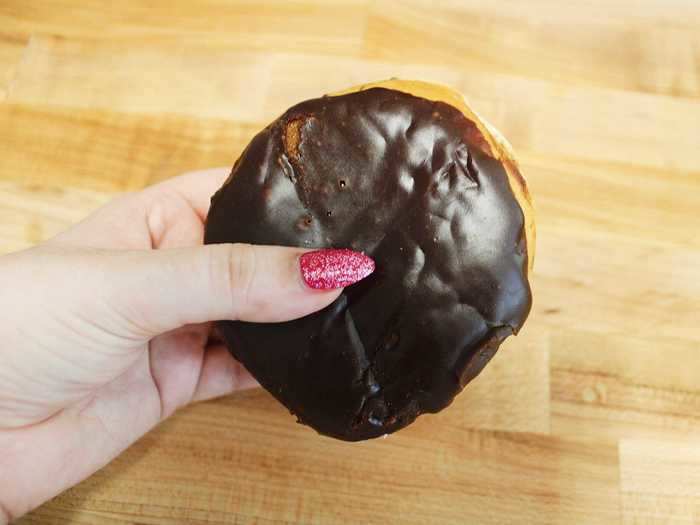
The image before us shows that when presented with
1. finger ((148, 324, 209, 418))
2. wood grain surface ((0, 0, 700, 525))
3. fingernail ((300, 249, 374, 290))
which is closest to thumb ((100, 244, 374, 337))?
fingernail ((300, 249, 374, 290))

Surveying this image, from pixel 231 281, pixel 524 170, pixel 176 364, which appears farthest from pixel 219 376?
pixel 524 170

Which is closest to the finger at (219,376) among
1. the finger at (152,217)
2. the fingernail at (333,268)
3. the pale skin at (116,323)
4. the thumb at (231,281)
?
the pale skin at (116,323)

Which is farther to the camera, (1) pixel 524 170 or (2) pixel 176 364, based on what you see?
(1) pixel 524 170

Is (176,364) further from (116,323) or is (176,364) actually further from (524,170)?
(524,170)

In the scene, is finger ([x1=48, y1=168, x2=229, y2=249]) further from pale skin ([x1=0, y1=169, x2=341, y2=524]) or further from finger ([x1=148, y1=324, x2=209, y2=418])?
finger ([x1=148, y1=324, x2=209, y2=418])

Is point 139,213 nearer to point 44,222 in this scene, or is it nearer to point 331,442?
point 44,222

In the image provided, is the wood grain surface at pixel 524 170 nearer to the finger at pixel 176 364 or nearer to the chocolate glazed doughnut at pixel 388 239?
the finger at pixel 176 364

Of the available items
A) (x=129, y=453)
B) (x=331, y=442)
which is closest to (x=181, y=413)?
(x=129, y=453)
